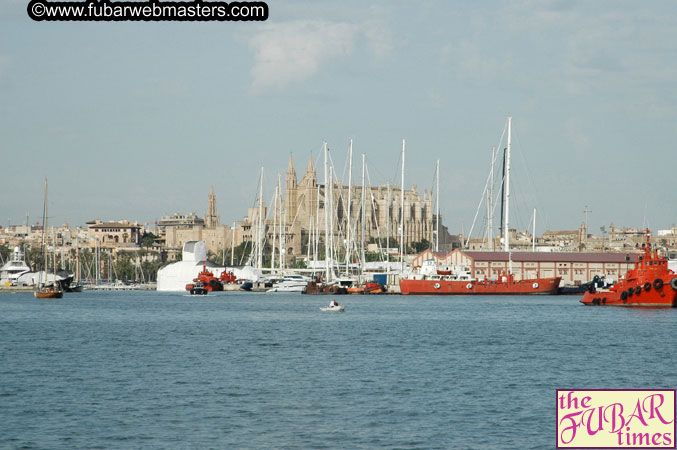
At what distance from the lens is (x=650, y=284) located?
244 ft

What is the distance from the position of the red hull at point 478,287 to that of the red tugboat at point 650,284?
33.0 metres

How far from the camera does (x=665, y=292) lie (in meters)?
74.0

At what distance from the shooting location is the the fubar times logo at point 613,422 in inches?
864

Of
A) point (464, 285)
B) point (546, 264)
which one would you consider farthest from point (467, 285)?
point (546, 264)

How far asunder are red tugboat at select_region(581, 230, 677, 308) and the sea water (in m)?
9.99

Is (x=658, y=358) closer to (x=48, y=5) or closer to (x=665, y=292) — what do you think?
(x=48, y=5)

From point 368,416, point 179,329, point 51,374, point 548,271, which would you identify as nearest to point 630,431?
point 368,416

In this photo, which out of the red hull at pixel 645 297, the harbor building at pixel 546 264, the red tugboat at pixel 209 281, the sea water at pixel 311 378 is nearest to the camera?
the sea water at pixel 311 378

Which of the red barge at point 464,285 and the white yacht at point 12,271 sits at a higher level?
the white yacht at point 12,271

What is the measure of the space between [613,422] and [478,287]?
89479mm

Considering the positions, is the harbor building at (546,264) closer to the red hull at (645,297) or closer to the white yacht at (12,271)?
the red hull at (645,297)

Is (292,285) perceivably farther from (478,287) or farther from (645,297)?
(645,297)

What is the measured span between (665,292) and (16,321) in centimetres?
4310

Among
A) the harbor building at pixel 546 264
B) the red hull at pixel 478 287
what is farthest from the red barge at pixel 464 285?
the harbor building at pixel 546 264
